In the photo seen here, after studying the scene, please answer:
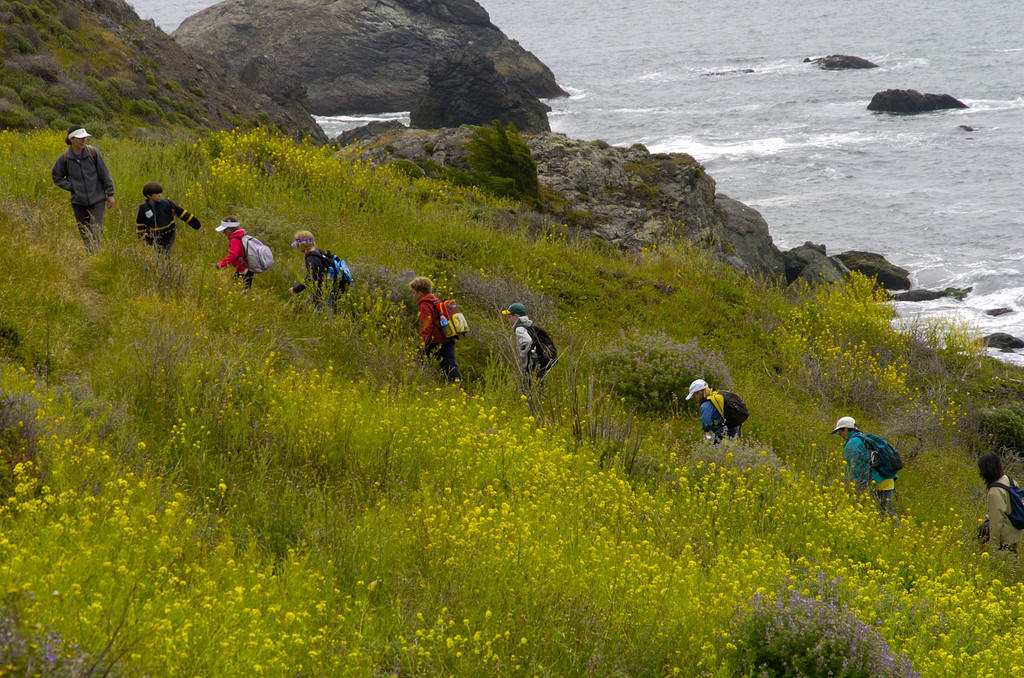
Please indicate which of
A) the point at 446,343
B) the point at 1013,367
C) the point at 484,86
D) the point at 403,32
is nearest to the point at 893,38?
the point at 403,32

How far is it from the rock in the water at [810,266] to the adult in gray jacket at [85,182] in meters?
19.9

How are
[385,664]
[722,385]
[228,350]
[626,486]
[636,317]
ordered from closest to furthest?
[385,664] < [626,486] < [228,350] < [722,385] < [636,317]

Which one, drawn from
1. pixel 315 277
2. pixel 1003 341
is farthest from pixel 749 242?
pixel 315 277

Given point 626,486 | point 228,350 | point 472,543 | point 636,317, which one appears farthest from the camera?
point 636,317

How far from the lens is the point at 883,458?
8680mm

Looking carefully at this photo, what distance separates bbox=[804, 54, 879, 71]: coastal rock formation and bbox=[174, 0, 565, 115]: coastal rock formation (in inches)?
866

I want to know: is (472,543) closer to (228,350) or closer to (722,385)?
(228,350)

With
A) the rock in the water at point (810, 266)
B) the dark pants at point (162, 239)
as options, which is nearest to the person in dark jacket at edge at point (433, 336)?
the dark pants at point (162, 239)

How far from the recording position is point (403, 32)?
232 feet

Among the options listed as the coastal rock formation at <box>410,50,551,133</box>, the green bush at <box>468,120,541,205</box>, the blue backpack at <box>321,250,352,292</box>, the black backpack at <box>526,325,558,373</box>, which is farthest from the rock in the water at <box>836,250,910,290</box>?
the blue backpack at <box>321,250,352,292</box>

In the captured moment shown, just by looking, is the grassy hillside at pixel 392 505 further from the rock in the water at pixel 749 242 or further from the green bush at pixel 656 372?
the rock in the water at pixel 749 242

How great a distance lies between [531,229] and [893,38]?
7029 centimetres

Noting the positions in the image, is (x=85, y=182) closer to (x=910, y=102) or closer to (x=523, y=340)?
(x=523, y=340)

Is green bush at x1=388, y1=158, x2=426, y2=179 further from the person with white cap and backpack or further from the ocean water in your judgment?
the ocean water
